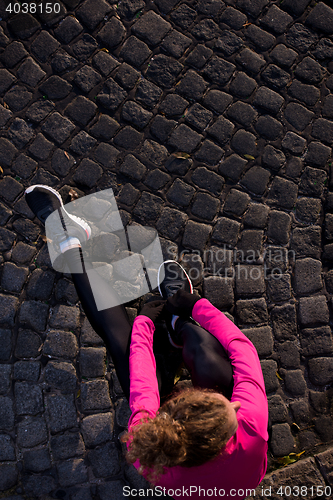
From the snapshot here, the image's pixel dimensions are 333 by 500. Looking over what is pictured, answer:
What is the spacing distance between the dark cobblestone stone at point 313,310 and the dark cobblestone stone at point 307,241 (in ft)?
1.51

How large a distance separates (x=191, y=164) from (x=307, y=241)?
1485 millimetres

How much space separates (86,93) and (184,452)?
3.41m

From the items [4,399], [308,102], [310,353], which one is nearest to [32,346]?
[4,399]

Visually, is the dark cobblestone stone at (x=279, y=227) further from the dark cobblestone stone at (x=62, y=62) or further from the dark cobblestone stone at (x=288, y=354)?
the dark cobblestone stone at (x=62, y=62)

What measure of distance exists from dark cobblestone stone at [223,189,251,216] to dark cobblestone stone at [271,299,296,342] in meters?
1.09

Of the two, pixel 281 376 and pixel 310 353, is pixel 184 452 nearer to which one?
pixel 281 376

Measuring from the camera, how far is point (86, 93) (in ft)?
11.4

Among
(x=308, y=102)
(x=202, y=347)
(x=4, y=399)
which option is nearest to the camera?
(x=202, y=347)

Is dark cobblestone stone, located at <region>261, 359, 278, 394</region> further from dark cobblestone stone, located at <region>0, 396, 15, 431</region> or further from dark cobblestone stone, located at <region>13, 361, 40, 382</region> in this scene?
dark cobblestone stone, located at <region>0, 396, 15, 431</region>

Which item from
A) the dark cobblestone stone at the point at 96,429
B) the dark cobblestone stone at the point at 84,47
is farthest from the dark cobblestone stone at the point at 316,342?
the dark cobblestone stone at the point at 84,47

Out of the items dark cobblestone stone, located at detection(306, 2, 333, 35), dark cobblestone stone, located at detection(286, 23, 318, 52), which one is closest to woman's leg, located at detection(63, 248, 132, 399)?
dark cobblestone stone, located at detection(286, 23, 318, 52)

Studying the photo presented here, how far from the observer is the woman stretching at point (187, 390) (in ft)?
5.79

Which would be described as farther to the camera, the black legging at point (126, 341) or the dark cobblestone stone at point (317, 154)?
the dark cobblestone stone at point (317, 154)

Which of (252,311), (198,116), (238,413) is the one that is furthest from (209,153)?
(238,413)
